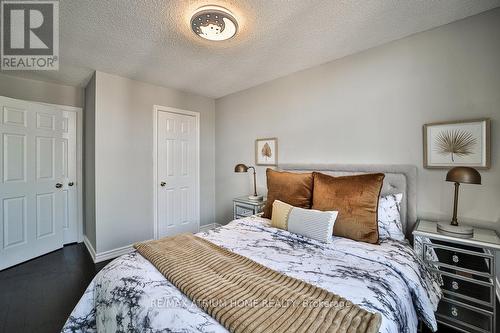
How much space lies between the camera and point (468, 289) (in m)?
1.52

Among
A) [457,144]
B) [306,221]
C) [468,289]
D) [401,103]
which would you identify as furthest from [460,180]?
[306,221]

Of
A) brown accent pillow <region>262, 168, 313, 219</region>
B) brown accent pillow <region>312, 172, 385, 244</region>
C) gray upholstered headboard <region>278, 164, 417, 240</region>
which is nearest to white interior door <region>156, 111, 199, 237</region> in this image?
brown accent pillow <region>262, 168, 313, 219</region>

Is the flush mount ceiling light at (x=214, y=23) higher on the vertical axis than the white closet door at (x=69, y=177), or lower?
higher

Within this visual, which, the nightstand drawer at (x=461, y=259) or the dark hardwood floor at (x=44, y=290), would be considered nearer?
the nightstand drawer at (x=461, y=259)

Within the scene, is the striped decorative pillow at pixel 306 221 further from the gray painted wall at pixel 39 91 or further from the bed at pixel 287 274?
the gray painted wall at pixel 39 91

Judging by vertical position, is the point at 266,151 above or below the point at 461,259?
above

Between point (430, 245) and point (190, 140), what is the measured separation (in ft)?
10.7

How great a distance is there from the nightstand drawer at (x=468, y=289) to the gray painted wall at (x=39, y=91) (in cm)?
477

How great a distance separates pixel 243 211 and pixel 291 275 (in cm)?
186

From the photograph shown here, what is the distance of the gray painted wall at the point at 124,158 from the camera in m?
2.73

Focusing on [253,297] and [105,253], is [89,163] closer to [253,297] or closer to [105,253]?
[105,253]

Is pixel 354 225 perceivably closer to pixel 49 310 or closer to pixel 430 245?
pixel 430 245

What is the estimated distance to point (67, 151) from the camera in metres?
3.25

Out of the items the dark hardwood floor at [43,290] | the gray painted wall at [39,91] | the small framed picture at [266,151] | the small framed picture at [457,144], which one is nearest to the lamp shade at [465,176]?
the small framed picture at [457,144]
